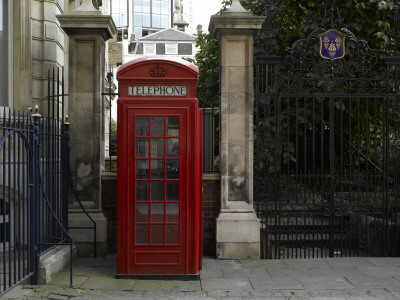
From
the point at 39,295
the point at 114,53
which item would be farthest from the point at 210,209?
the point at 114,53

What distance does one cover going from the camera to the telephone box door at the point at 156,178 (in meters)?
6.70

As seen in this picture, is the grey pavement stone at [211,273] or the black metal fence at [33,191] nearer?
the black metal fence at [33,191]

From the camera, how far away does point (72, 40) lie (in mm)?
8234

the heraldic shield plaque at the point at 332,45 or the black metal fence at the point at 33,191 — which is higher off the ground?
the heraldic shield plaque at the point at 332,45

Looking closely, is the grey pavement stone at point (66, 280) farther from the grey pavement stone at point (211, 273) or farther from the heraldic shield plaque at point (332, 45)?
the heraldic shield plaque at point (332, 45)

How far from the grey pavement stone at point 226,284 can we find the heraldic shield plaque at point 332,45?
3.97 m

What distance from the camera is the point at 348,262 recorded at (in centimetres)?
793

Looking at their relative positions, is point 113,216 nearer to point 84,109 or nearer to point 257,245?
point 84,109

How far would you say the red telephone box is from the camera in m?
6.69

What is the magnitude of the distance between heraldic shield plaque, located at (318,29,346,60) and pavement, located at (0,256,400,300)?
330 cm

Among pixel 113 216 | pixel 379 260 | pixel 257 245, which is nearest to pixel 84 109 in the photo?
pixel 113 216

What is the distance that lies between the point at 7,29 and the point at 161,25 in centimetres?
8241

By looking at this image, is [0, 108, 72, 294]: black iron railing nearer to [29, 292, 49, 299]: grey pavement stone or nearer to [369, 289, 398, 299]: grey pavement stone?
[29, 292, 49, 299]: grey pavement stone

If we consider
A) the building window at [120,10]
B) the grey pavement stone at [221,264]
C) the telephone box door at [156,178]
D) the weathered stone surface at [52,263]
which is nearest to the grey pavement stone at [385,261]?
the grey pavement stone at [221,264]
